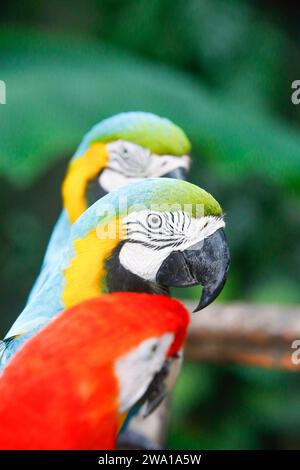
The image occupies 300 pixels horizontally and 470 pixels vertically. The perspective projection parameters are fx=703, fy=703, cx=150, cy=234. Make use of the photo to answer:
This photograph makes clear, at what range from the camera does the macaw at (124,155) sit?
1.03 metres

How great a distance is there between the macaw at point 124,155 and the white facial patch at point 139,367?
1.43ft

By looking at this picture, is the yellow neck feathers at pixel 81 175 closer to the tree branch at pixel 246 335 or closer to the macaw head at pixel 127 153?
→ the macaw head at pixel 127 153

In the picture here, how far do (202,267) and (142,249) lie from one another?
0.20 feet

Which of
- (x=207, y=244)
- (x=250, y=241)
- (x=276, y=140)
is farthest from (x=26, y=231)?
(x=207, y=244)

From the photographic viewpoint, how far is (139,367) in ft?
1.96

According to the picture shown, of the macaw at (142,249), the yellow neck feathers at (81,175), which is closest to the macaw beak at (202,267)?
the macaw at (142,249)

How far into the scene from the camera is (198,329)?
5.45ft

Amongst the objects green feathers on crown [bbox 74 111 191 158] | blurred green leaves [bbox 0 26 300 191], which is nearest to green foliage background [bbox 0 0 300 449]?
blurred green leaves [bbox 0 26 300 191]

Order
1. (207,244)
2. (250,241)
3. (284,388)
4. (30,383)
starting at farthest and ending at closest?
1. (250,241)
2. (284,388)
3. (207,244)
4. (30,383)

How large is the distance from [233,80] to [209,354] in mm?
935

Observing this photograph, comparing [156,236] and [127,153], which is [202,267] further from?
[127,153]

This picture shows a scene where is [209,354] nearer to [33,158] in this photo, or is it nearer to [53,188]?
[33,158]

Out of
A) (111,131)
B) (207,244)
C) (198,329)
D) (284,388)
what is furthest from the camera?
(284,388)

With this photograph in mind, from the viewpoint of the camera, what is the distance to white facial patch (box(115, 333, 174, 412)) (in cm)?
59
